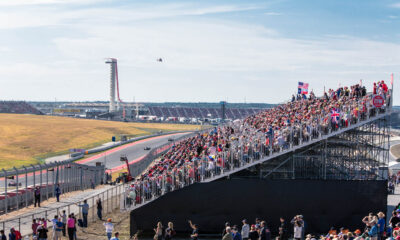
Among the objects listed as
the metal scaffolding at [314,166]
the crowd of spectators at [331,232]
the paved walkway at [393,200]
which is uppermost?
the metal scaffolding at [314,166]

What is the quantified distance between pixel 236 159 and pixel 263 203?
249 centimetres

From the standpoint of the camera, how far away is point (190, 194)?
24312 mm

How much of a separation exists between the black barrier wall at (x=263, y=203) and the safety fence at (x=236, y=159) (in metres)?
0.43

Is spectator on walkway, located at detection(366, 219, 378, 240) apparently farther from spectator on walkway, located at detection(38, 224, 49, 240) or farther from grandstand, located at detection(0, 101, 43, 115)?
grandstand, located at detection(0, 101, 43, 115)

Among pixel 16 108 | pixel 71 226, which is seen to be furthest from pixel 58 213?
pixel 16 108

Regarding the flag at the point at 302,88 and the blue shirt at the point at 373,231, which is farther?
the flag at the point at 302,88

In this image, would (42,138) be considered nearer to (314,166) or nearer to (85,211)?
(85,211)

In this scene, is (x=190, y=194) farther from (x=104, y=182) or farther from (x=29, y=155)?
(x=29, y=155)

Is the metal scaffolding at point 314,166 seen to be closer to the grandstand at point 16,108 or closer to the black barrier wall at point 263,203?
the black barrier wall at point 263,203

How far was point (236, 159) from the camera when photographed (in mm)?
24672

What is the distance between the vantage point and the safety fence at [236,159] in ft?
79.7

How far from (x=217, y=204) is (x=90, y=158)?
44662 millimetres

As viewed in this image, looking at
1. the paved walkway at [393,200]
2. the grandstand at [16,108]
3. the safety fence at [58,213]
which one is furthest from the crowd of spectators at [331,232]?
the grandstand at [16,108]

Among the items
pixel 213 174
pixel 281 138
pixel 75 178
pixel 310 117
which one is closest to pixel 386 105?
pixel 310 117
